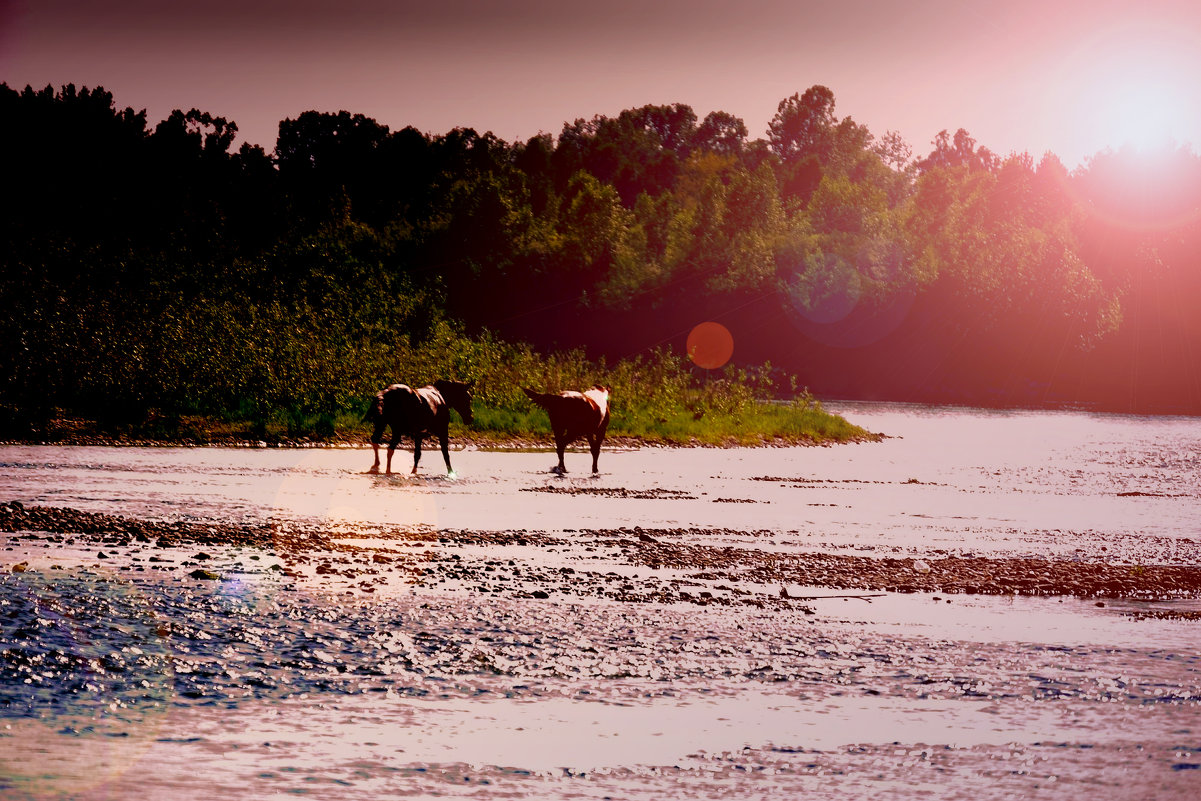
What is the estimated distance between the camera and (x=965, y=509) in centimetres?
2200

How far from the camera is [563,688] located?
8344mm

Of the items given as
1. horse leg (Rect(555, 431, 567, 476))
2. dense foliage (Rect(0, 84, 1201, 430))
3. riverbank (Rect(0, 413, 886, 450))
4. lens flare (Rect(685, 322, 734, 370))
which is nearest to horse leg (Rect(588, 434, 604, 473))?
horse leg (Rect(555, 431, 567, 476))

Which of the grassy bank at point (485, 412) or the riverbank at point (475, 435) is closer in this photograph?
the riverbank at point (475, 435)

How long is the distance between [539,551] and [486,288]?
90300 millimetres

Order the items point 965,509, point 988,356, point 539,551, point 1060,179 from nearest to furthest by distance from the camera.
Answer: point 539,551, point 965,509, point 988,356, point 1060,179

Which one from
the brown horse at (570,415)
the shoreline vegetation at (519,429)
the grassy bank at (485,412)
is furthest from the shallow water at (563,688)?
the grassy bank at (485,412)

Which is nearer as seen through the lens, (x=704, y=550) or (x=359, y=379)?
(x=704, y=550)

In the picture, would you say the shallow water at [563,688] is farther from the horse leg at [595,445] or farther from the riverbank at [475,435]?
the riverbank at [475,435]

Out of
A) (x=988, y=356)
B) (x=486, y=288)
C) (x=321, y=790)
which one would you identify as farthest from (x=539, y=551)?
(x=486, y=288)

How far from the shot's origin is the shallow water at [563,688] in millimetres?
6492

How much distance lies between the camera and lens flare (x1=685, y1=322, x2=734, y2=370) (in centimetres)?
9312

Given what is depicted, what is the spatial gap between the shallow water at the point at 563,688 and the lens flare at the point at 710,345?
76271 millimetres

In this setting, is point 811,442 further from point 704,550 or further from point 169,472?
point 704,550

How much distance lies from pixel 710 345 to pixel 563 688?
86178mm
